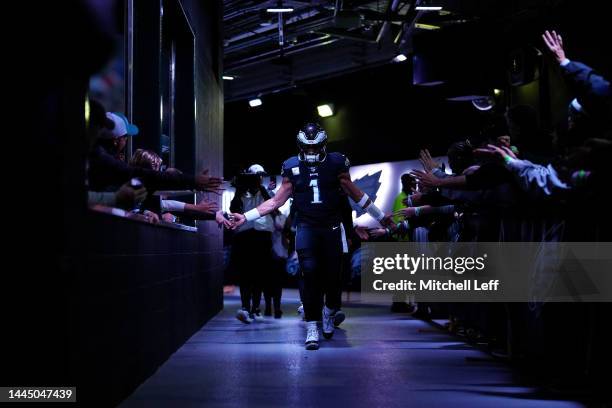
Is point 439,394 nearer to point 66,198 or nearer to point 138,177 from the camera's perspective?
point 138,177

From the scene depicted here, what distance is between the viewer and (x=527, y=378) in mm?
5543

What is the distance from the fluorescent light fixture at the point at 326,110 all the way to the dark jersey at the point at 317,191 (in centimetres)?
1123

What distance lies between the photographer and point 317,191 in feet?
26.0

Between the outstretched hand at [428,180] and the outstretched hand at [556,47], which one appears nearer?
the outstretched hand at [556,47]

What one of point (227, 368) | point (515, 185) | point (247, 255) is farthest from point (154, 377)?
point (247, 255)

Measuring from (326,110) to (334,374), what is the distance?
13.9 m

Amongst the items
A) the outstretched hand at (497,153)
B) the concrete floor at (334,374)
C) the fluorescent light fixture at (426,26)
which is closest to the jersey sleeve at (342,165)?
the concrete floor at (334,374)

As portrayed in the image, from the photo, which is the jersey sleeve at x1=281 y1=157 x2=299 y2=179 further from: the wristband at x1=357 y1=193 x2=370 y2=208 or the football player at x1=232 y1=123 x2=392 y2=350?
the wristband at x1=357 y1=193 x2=370 y2=208

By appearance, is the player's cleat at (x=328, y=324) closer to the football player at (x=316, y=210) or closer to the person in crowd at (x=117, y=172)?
the football player at (x=316, y=210)

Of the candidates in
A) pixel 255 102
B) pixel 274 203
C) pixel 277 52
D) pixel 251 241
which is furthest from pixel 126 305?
pixel 255 102

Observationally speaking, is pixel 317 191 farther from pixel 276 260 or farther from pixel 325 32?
pixel 325 32

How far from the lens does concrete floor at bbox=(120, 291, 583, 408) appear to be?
15.4 feet

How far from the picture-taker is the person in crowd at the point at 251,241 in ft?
34.2

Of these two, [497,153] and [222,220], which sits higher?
[497,153]
